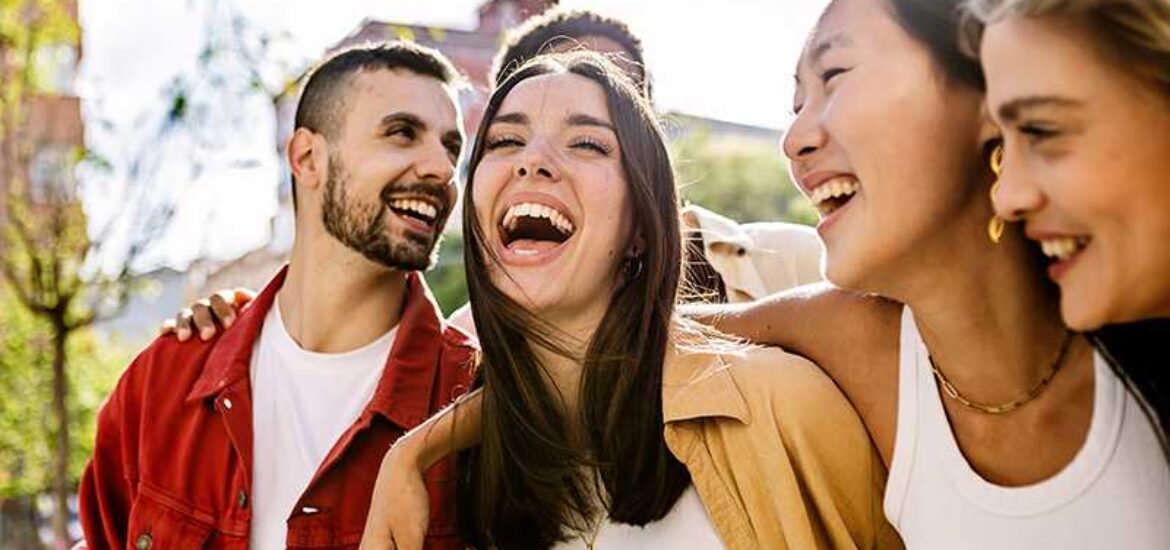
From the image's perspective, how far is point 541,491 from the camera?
328 centimetres

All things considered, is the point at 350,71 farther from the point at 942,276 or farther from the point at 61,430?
the point at 61,430

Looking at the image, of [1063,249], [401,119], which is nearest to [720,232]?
[401,119]

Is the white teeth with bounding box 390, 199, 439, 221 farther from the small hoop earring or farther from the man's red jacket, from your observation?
the small hoop earring

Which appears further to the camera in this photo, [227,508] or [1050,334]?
[227,508]

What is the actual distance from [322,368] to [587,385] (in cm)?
125

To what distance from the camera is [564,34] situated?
472cm

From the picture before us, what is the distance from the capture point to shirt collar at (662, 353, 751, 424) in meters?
3.05

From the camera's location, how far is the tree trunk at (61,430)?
32.2ft

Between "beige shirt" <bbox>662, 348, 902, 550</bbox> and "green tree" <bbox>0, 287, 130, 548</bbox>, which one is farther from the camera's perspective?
"green tree" <bbox>0, 287, 130, 548</bbox>

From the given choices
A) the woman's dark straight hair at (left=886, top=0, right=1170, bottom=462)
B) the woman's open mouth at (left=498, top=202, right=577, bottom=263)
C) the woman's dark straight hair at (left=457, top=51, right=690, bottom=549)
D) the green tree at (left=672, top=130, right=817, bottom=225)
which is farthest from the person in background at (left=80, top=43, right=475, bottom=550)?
the green tree at (left=672, top=130, right=817, bottom=225)

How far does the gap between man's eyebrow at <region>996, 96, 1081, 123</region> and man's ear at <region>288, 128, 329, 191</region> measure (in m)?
Answer: 2.71

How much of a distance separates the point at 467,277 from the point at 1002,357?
1360 millimetres

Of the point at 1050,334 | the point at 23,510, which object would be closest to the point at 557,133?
the point at 1050,334

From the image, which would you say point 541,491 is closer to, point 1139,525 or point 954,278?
point 954,278
